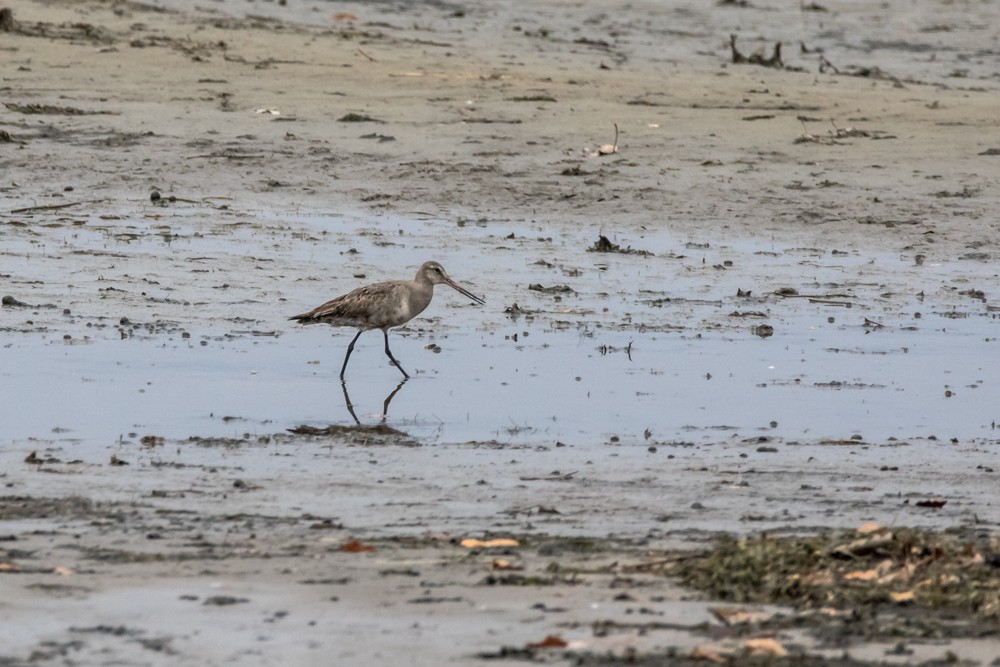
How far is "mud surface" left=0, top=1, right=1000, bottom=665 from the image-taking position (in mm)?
6352

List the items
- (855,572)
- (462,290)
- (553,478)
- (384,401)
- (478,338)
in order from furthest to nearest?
(462,290), (478,338), (384,401), (553,478), (855,572)

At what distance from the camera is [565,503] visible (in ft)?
26.4

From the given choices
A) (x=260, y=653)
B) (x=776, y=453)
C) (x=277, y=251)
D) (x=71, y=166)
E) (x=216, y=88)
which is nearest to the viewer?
(x=260, y=653)

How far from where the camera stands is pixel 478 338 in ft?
40.4

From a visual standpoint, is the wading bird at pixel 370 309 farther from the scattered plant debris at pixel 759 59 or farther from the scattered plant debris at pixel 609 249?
the scattered plant debris at pixel 759 59

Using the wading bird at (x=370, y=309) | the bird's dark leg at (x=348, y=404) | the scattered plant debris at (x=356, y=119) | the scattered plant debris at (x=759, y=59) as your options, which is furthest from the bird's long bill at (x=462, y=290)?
the scattered plant debris at (x=759, y=59)

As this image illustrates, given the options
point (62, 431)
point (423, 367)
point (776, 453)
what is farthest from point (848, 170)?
point (62, 431)

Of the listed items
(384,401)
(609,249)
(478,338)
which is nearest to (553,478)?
(384,401)

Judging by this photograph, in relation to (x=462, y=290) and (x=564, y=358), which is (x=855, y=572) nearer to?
(x=564, y=358)

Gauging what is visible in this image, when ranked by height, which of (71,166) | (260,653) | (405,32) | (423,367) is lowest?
(260,653)

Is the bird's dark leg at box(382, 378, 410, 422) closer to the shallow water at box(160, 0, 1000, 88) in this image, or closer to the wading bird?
the wading bird

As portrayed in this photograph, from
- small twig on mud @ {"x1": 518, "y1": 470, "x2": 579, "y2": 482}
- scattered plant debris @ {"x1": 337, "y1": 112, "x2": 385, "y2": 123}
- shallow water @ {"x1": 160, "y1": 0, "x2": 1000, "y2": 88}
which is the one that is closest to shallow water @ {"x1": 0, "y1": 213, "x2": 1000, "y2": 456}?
small twig on mud @ {"x1": 518, "y1": 470, "x2": 579, "y2": 482}

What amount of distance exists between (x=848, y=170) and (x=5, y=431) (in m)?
9.36

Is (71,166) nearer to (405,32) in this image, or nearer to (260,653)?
(405,32)
